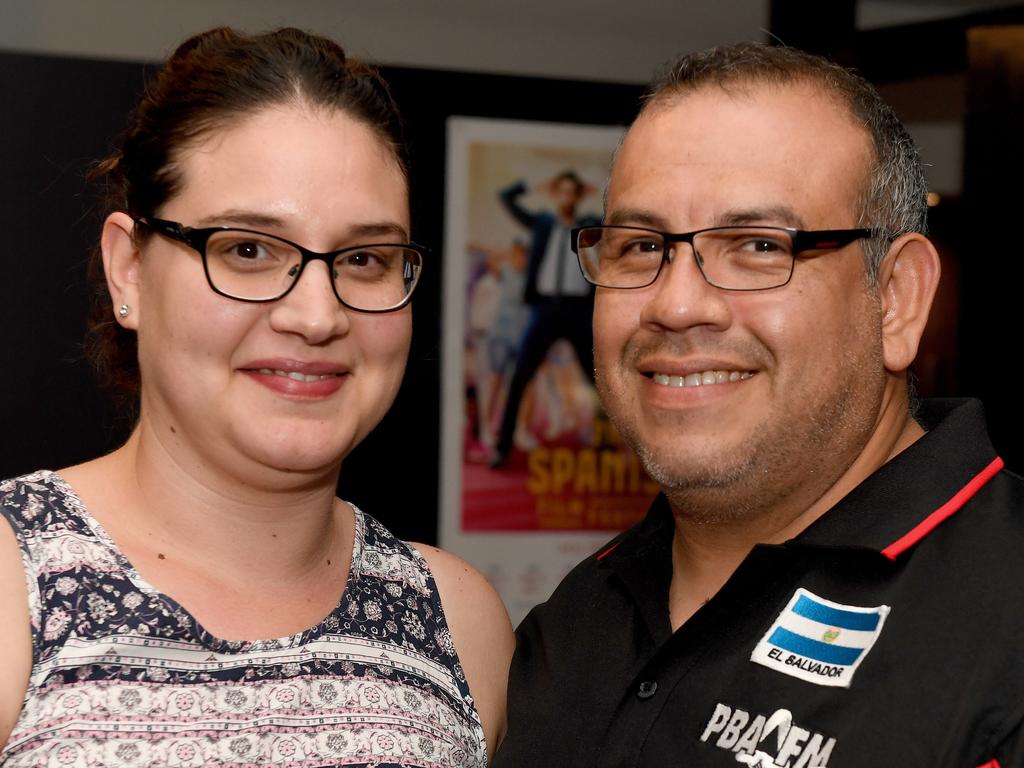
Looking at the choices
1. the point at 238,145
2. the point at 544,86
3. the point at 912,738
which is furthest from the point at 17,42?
the point at 912,738

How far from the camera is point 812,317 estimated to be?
199 cm

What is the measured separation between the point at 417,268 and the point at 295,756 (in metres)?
0.75

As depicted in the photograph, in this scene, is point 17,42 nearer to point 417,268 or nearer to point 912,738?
point 417,268

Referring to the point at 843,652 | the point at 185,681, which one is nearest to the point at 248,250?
the point at 185,681

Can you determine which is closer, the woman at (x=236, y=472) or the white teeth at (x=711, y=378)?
the woman at (x=236, y=472)

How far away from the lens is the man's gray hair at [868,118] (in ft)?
6.75

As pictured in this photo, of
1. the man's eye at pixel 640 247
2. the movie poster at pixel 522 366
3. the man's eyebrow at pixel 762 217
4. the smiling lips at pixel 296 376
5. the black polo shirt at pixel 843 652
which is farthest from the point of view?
the movie poster at pixel 522 366

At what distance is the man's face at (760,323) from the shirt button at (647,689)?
29 cm

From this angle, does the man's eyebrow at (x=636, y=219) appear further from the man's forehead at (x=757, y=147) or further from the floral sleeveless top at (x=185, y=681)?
the floral sleeveless top at (x=185, y=681)

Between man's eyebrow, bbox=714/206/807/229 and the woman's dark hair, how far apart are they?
1.67 feet

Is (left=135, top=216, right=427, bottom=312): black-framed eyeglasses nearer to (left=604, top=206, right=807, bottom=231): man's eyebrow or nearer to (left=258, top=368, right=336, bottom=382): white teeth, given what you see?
(left=258, top=368, right=336, bottom=382): white teeth

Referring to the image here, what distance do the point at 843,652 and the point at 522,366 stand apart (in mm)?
2300

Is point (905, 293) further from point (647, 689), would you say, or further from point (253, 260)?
point (253, 260)

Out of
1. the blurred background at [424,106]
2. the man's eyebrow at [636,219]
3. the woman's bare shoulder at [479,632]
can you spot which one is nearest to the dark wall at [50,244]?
the blurred background at [424,106]
